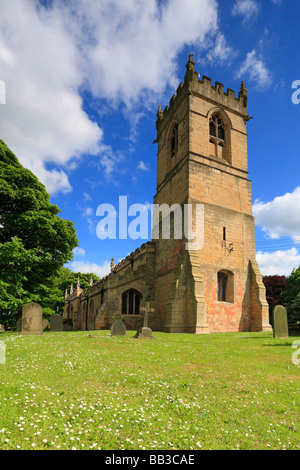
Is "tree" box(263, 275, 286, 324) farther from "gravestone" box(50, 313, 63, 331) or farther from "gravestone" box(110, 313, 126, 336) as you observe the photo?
"gravestone" box(110, 313, 126, 336)

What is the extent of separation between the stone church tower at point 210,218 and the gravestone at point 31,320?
751cm

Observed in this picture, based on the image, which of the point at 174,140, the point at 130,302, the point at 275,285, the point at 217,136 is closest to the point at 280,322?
the point at 130,302

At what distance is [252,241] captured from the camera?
21.9m

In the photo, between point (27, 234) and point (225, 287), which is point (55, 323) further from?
point (225, 287)

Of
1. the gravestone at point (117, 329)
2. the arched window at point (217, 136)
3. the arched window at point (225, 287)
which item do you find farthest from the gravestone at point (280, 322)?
the arched window at point (217, 136)

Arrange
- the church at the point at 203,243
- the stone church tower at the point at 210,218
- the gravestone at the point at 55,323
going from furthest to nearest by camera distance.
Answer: the gravestone at the point at 55,323, the church at the point at 203,243, the stone church tower at the point at 210,218

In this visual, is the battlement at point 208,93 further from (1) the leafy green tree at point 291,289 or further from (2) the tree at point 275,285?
(2) the tree at point 275,285

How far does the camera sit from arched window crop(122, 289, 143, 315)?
23.4 m

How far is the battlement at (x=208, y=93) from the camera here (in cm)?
2309

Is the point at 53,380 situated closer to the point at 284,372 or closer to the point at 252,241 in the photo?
the point at 284,372

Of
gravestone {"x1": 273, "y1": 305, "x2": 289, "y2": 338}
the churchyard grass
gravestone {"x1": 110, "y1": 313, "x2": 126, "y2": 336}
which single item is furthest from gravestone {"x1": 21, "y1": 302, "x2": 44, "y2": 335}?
gravestone {"x1": 273, "y1": 305, "x2": 289, "y2": 338}
